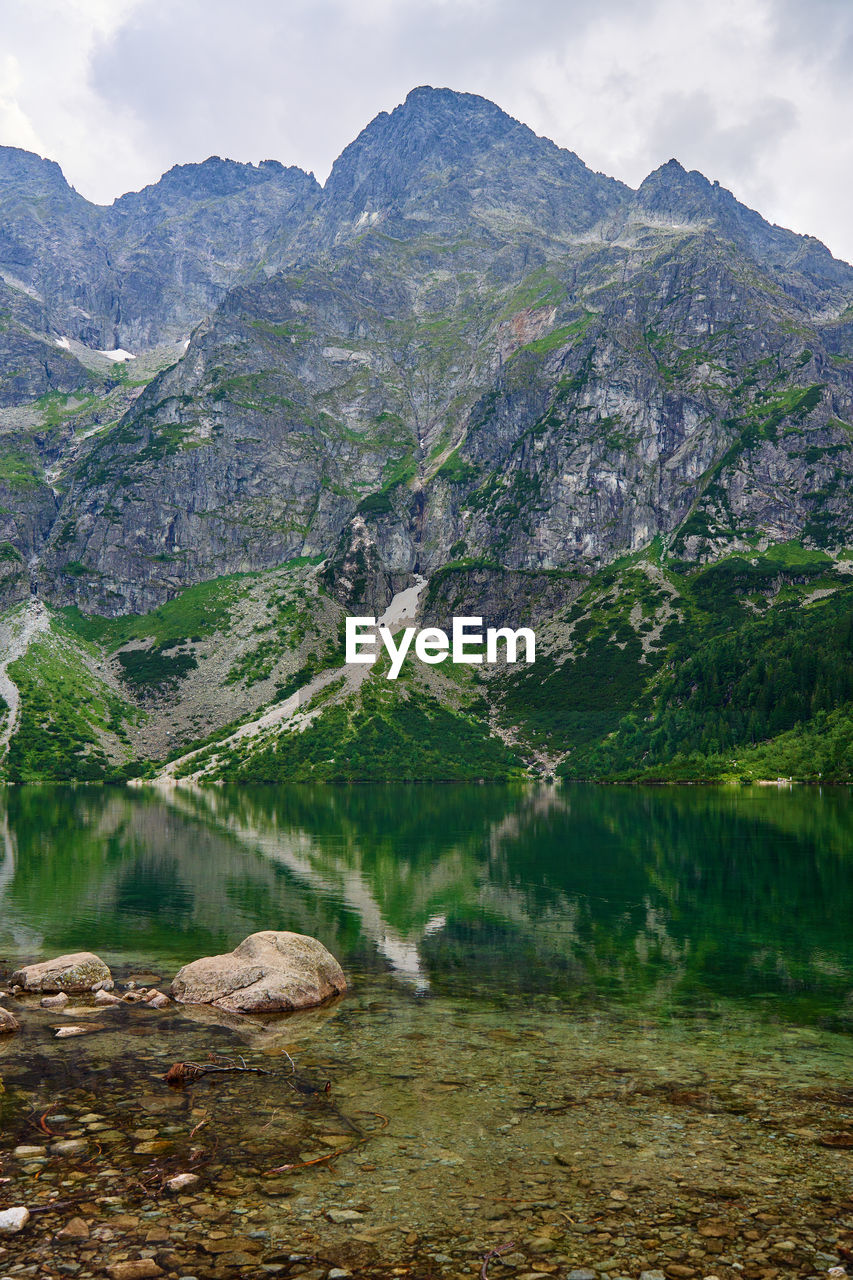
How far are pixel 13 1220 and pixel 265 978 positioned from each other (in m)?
17.4

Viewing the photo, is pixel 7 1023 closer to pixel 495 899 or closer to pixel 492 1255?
pixel 492 1255

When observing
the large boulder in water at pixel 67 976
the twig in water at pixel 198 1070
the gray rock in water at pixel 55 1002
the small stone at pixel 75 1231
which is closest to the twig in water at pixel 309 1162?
the small stone at pixel 75 1231

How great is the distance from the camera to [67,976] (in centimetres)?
3269

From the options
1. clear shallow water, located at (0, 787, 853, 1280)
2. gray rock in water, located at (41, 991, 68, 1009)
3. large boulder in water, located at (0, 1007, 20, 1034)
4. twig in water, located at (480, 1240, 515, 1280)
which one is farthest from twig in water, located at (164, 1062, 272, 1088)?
twig in water, located at (480, 1240, 515, 1280)

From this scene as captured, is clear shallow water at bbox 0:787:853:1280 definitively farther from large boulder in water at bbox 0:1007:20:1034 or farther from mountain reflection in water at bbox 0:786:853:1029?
large boulder in water at bbox 0:1007:20:1034

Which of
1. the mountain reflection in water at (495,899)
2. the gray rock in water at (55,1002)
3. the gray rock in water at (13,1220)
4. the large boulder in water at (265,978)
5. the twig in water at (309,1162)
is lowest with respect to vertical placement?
the mountain reflection in water at (495,899)

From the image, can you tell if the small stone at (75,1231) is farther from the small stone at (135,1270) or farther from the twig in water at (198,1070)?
the twig in water at (198,1070)

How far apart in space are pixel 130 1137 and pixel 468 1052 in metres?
10.3

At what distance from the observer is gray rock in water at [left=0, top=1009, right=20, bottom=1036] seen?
1030 inches

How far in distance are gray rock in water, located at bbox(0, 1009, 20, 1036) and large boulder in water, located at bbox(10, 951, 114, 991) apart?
543cm

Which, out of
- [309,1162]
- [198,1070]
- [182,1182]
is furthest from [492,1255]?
[198,1070]

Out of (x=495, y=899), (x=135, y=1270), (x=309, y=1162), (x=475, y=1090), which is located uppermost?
(x=135, y=1270)

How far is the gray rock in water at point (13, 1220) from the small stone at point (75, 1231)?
2.45 feet

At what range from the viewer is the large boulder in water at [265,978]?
29766 millimetres
